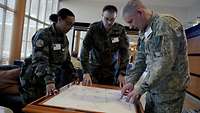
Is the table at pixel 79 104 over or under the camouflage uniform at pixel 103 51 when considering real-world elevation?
under

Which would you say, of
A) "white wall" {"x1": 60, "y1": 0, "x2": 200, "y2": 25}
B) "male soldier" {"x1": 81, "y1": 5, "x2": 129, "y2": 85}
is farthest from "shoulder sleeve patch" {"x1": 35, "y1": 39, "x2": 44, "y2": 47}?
"white wall" {"x1": 60, "y1": 0, "x2": 200, "y2": 25}

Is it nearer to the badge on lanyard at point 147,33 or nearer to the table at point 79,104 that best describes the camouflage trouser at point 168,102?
the table at point 79,104

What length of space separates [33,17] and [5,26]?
164 cm

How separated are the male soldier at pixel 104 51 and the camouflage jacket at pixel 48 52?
44 centimetres

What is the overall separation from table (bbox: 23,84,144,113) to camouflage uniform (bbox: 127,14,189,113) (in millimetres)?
155

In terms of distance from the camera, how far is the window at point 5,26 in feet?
19.1

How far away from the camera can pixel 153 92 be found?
1.93 metres

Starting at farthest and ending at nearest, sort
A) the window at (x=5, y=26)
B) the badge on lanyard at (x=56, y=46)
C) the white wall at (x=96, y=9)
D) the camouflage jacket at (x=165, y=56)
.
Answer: the white wall at (x=96, y=9) < the window at (x=5, y=26) < the badge on lanyard at (x=56, y=46) < the camouflage jacket at (x=165, y=56)

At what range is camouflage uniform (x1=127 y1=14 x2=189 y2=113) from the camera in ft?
5.82

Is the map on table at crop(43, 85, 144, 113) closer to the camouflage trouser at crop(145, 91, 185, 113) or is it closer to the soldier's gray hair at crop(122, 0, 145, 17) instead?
the camouflage trouser at crop(145, 91, 185, 113)

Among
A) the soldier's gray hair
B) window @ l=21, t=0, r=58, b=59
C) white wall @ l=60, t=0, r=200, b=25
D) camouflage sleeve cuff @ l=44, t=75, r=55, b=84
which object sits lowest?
camouflage sleeve cuff @ l=44, t=75, r=55, b=84

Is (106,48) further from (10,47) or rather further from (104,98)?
(10,47)

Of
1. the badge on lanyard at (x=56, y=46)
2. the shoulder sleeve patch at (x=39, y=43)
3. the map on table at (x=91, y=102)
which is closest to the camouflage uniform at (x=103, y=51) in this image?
the badge on lanyard at (x=56, y=46)

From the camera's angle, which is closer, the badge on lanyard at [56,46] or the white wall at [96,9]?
the badge on lanyard at [56,46]
